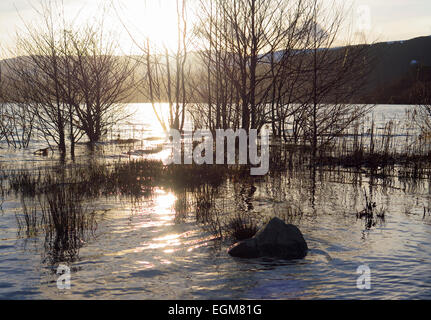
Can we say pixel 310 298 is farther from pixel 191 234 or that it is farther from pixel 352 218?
pixel 352 218

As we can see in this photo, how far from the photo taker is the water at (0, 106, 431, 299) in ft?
12.8

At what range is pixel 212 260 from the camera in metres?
4.69

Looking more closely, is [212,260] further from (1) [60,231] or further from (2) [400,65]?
(2) [400,65]

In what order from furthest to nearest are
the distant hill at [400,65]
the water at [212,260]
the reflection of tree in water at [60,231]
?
the distant hill at [400,65], the reflection of tree in water at [60,231], the water at [212,260]

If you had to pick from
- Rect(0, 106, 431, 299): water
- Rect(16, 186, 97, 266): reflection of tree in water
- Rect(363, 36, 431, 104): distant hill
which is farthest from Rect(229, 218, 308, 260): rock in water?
Rect(363, 36, 431, 104): distant hill

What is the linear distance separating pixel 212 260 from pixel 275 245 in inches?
31.4

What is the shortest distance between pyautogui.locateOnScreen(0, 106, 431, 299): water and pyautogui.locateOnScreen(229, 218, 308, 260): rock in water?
15 centimetres

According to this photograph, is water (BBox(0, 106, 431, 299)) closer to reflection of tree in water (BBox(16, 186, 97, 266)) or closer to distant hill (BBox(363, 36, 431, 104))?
reflection of tree in water (BBox(16, 186, 97, 266))

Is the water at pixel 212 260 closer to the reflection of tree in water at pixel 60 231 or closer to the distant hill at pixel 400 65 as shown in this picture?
the reflection of tree in water at pixel 60 231

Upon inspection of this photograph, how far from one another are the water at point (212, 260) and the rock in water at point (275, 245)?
151mm

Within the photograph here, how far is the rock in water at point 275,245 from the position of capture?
190 inches

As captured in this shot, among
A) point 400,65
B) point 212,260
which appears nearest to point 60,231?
point 212,260

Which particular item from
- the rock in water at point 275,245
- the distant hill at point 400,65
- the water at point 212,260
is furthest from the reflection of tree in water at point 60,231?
the distant hill at point 400,65

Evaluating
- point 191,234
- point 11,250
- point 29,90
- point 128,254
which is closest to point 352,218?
point 191,234
